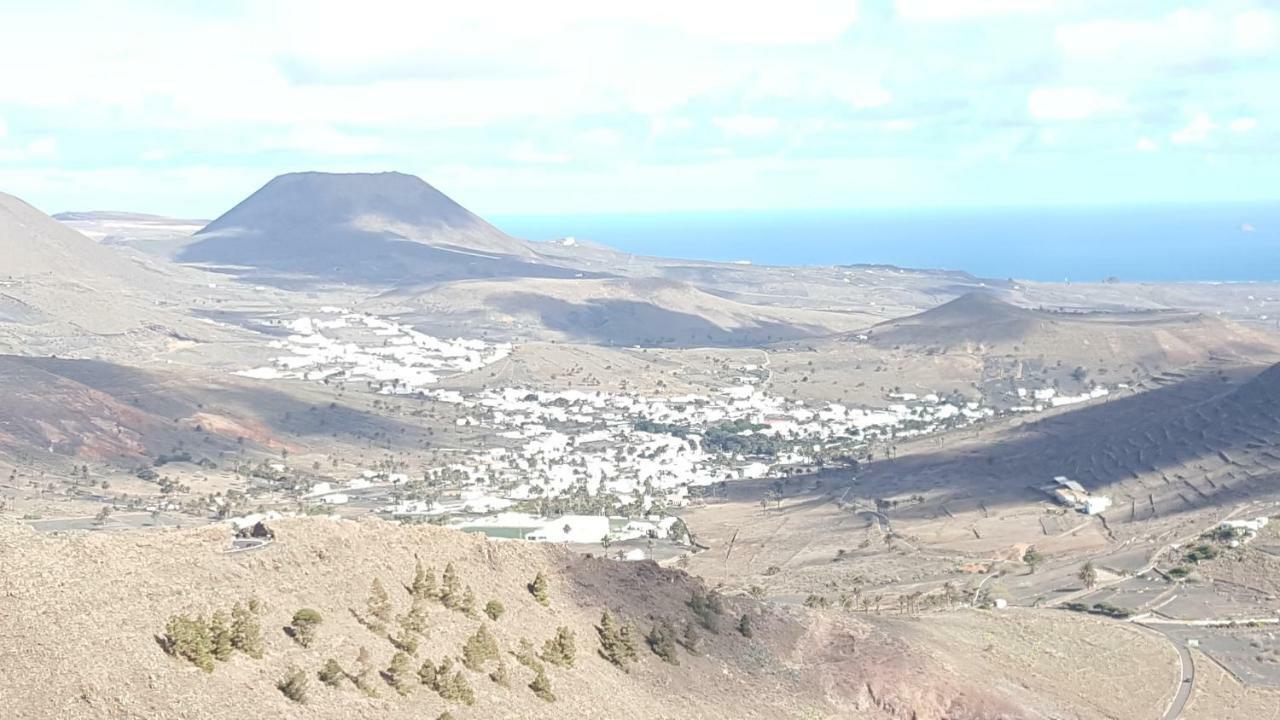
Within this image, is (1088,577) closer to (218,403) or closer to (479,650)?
(479,650)

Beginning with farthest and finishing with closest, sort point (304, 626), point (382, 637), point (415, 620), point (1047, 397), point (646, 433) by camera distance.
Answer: point (1047, 397) < point (646, 433) < point (415, 620) < point (382, 637) < point (304, 626)

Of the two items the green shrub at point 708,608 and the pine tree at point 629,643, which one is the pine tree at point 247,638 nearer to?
the pine tree at point 629,643

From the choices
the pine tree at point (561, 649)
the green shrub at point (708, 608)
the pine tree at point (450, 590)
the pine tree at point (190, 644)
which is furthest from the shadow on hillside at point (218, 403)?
the pine tree at point (190, 644)

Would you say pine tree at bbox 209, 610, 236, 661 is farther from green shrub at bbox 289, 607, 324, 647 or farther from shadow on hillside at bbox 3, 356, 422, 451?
shadow on hillside at bbox 3, 356, 422, 451

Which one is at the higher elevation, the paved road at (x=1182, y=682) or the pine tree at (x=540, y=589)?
the pine tree at (x=540, y=589)

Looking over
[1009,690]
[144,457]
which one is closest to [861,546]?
[1009,690]

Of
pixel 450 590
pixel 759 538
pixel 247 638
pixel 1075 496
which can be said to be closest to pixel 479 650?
pixel 450 590

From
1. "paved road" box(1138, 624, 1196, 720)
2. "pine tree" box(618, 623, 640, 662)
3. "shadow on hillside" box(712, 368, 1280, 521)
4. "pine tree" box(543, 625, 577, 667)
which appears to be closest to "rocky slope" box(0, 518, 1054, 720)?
"pine tree" box(618, 623, 640, 662)

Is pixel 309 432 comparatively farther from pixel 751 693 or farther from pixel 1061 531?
pixel 751 693
